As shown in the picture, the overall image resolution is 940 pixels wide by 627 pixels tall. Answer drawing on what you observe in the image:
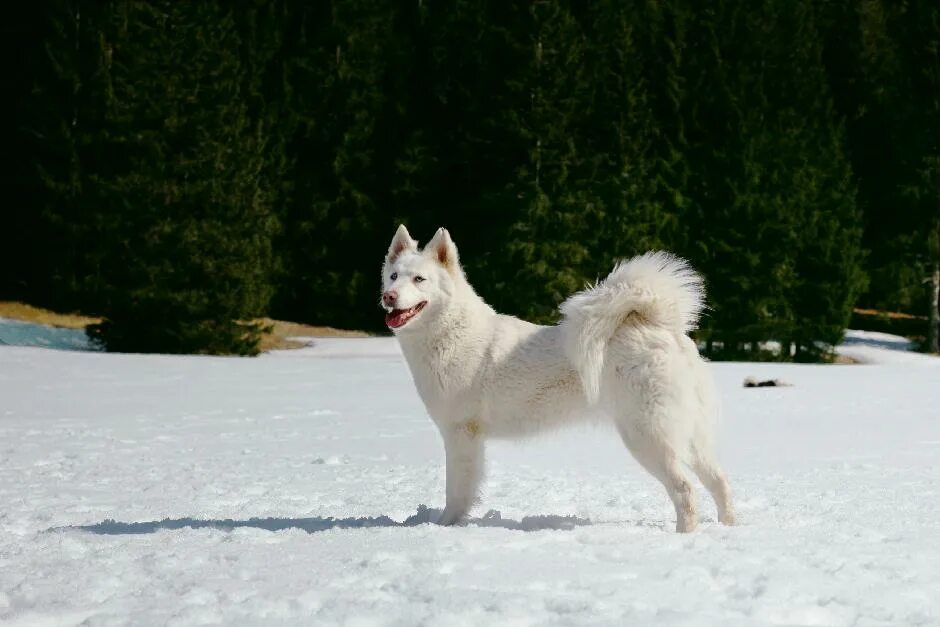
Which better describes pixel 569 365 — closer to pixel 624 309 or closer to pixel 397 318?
pixel 624 309

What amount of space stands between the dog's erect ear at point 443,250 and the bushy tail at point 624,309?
78 cm

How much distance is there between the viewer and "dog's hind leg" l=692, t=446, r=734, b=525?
546cm

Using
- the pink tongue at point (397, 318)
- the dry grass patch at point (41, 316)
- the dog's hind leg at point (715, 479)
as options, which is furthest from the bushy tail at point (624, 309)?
the dry grass patch at point (41, 316)

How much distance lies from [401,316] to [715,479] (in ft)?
6.09

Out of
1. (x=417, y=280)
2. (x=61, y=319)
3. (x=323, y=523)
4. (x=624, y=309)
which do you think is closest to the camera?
(x=624, y=309)

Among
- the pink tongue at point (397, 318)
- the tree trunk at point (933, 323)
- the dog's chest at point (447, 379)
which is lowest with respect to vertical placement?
the tree trunk at point (933, 323)

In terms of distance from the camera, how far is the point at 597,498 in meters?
6.83

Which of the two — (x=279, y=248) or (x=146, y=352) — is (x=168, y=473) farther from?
(x=279, y=248)

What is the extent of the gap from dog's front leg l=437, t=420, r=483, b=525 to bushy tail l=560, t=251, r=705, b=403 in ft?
2.36

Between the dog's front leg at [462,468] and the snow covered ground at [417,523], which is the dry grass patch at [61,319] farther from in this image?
the dog's front leg at [462,468]

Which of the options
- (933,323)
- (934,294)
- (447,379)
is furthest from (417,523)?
(934,294)

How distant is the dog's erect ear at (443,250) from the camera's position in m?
5.90

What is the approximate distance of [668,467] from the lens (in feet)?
17.2

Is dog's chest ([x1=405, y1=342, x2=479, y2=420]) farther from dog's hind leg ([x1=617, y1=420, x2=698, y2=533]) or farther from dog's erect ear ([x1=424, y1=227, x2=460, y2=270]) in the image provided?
dog's hind leg ([x1=617, y1=420, x2=698, y2=533])
